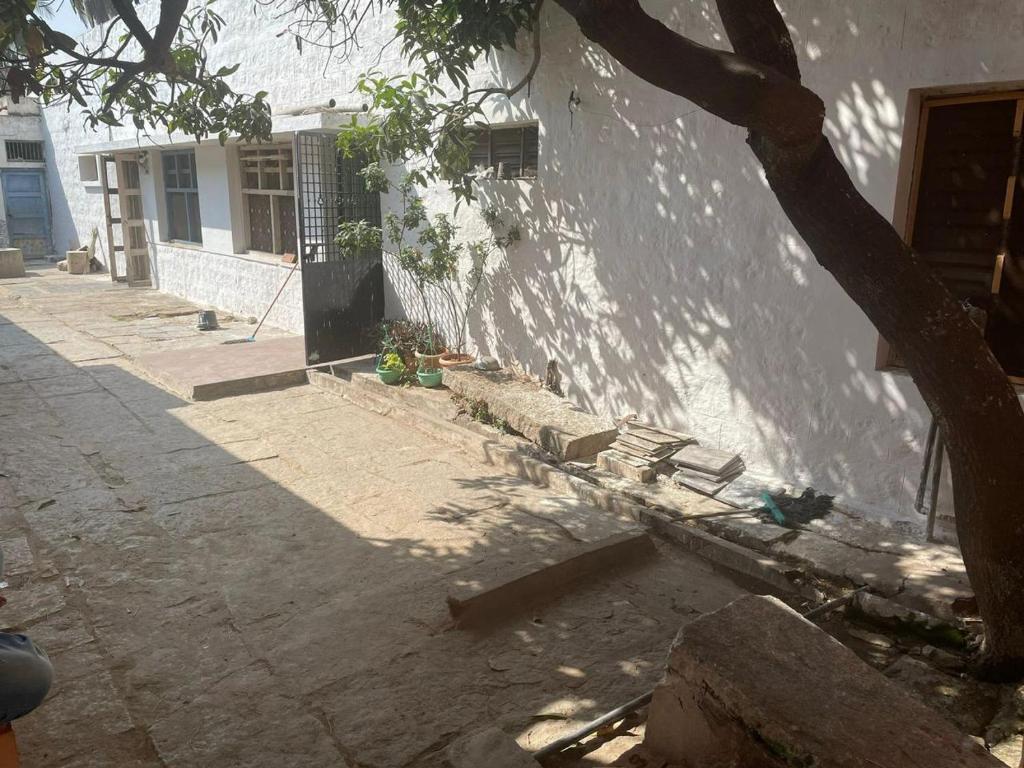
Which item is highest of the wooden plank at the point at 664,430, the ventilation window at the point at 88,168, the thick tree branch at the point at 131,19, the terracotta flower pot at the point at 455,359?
the thick tree branch at the point at 131,19

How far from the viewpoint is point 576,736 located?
294 centimetres

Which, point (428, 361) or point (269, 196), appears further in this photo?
point (269, 196)

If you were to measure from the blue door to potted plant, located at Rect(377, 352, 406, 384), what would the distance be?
1846 cm

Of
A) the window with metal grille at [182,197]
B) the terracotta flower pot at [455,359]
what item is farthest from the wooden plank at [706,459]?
the window with metal grille at [182,197]

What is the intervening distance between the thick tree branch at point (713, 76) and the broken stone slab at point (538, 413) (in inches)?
136

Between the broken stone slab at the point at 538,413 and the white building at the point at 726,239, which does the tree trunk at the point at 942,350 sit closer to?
the white building at the point at 726,239

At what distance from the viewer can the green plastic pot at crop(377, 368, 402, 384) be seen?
8.05m

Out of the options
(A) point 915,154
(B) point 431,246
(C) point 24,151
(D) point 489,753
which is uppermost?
(C) point 24,151

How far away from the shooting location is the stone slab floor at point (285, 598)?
3.21m

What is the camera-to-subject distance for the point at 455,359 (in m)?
8.18

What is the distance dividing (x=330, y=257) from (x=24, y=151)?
17716mm

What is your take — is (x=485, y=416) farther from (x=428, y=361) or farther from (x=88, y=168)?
(x=88, y=168)

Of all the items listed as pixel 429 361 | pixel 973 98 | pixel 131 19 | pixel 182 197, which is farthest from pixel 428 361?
pixel 182 197

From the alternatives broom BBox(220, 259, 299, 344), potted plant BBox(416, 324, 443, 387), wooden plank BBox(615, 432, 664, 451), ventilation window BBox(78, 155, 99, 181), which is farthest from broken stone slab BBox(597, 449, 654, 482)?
ventilation window BBox(78, 155, 99, 181)
